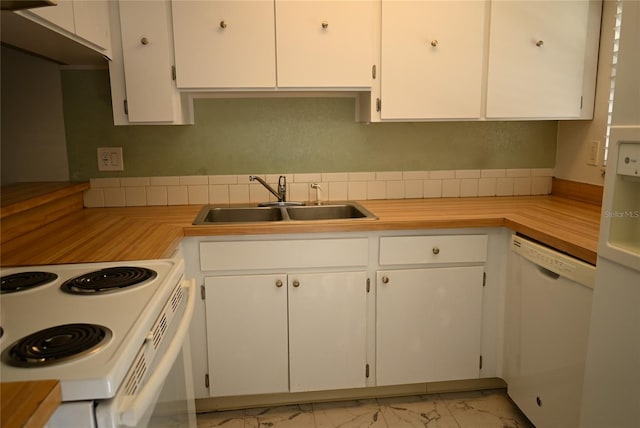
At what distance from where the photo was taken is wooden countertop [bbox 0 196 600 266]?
5.17 ft

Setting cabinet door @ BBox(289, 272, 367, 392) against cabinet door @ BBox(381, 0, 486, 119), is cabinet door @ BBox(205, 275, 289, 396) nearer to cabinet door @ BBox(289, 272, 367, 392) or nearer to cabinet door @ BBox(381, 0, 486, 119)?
cabinet door @ BBox(289, 272, 367, 392)

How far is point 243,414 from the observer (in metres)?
2.14

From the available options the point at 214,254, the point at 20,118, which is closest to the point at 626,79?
the point at 214,254

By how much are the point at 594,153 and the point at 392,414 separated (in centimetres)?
166

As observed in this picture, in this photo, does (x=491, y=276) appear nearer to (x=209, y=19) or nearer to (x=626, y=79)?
(x=626, y=79)

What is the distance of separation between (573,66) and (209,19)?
1756 millimetres

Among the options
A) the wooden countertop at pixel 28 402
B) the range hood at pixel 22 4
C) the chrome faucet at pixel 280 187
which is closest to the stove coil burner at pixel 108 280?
the wooden countertop at pixel 28 402

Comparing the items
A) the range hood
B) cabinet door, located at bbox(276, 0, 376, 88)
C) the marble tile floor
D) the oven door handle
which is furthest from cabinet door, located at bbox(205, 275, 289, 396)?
the range hood

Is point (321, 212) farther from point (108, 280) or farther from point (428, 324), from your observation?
point (108, 280)

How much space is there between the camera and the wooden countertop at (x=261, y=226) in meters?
1.58

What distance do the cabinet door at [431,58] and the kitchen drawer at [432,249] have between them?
24.1 inches

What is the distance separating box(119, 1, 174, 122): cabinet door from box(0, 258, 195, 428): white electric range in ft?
3.01

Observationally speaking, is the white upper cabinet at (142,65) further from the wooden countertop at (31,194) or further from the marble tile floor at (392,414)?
the marble tile floor at (392,414)

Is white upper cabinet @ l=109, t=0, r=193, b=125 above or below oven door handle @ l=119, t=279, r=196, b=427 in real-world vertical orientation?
above
